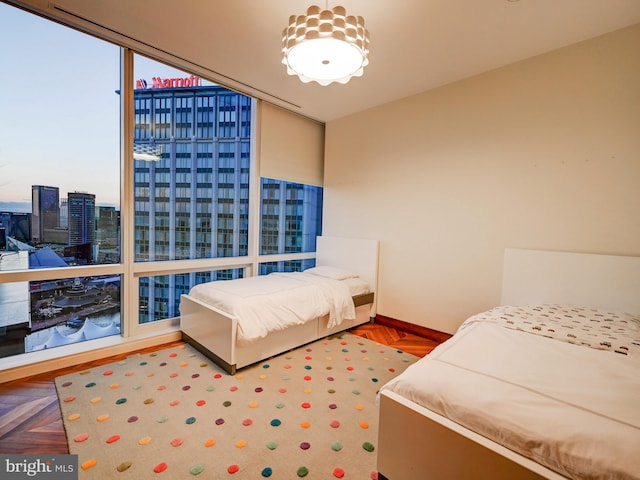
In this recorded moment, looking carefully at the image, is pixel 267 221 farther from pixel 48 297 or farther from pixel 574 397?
pixel 574 397

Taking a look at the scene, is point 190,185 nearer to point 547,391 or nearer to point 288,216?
point 288,216

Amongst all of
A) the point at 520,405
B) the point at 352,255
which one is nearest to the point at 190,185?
the point at 352,255

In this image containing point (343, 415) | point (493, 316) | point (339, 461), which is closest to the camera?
point (339, 461)

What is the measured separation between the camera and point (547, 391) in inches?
44.7

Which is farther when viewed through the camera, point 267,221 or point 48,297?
point 267,221

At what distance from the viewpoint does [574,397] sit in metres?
1.09

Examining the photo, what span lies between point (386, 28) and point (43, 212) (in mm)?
3138

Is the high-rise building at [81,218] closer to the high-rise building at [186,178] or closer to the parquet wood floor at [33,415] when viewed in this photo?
the high-rise building at [186,178]

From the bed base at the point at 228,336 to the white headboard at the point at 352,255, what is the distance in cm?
89

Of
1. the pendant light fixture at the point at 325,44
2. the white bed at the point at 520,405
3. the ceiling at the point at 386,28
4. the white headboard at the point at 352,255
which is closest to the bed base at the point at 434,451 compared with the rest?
the white bed at the point at 520,405

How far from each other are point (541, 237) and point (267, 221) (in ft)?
9.83

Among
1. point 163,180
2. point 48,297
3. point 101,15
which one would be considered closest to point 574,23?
point 101,15

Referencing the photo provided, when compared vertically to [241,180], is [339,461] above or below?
below

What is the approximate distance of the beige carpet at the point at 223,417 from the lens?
56.4 inches
